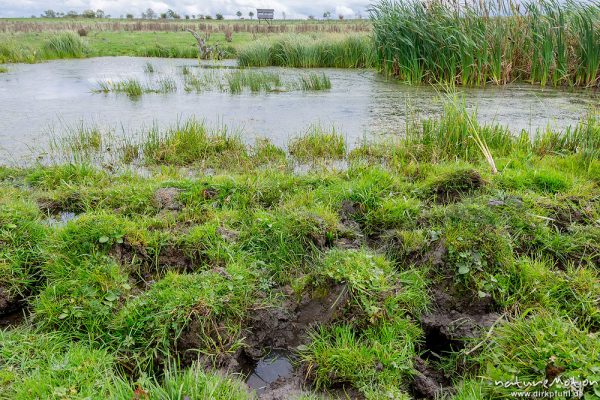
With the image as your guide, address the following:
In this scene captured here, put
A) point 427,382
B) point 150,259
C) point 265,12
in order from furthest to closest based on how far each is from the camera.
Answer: point 265,12
point 150,259
point 427,382

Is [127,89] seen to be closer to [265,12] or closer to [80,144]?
[80,144]

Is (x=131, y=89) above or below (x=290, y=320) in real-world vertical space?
above

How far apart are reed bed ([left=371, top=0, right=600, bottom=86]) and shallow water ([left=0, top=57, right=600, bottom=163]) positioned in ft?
1.54

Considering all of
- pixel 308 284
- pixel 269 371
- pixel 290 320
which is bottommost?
pixel 269 371

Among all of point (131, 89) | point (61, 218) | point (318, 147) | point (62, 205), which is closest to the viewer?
point (61, 218)

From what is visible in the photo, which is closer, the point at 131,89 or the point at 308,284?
the point at 308,284

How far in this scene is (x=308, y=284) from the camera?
3025mm

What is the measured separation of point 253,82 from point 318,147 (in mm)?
5670

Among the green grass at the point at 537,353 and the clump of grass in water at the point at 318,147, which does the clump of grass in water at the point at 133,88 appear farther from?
the green grass at the point at 537,353

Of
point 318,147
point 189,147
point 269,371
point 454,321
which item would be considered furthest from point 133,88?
point 454,321

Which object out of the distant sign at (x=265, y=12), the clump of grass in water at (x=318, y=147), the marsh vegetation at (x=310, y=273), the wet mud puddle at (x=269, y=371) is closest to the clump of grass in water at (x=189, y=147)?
the marsh vegetation at (x=310, y=273)

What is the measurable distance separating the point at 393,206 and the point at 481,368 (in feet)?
5.80

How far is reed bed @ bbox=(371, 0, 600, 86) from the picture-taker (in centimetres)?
912

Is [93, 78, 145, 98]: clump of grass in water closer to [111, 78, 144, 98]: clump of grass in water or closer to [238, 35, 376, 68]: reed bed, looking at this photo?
[111, 78, 144, 98]: clump of grass in water
